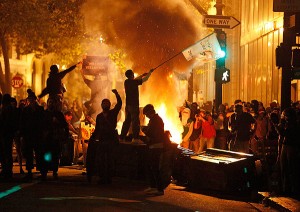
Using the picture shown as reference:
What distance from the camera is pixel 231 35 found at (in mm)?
36375

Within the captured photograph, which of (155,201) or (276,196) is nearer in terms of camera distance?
(155,201)

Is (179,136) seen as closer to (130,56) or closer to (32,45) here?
(130,56)

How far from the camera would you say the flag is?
17078 mm

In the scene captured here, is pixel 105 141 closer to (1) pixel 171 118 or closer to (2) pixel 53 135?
(2) pixel 53 135

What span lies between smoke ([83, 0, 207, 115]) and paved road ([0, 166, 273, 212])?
305 inches

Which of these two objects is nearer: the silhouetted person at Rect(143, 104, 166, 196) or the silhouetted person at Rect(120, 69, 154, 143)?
the silhouetted person at Rect(143, 104, 166, 196)

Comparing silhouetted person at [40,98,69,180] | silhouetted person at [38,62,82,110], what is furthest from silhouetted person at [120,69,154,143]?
Result: silhouetted person at [38,62,82,110]

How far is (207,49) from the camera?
1734 centimetres

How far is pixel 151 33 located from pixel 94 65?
7.15ft

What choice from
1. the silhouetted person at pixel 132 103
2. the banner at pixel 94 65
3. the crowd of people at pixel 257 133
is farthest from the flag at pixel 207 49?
the banner at pixel 94 65

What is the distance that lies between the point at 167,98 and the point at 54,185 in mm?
8762

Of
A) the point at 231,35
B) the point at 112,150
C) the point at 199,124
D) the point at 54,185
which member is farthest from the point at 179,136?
the point at 231,35

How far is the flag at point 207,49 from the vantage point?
17.1 meters

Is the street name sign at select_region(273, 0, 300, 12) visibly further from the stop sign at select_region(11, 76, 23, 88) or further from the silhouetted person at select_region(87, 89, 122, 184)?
the stop sign at select_region(11, 76, 23, 88)
